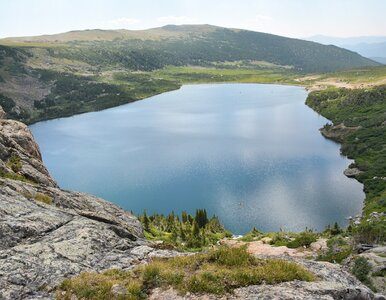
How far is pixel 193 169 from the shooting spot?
4331 inches

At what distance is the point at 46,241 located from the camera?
1936cm

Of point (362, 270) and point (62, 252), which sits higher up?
point (62, 252)

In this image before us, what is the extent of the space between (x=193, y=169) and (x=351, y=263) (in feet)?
253

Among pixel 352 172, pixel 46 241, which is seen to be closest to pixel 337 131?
pixel 352 172

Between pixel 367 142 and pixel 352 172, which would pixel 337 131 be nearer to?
pixel 367 142

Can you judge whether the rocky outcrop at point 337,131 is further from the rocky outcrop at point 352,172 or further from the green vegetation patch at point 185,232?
the green vegetation patch at point 185,232

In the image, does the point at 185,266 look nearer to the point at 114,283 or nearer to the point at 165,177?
the point at 114,283

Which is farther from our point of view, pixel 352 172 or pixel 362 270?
pixel 352 172

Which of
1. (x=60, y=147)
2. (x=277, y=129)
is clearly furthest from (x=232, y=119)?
(x=60, y=147)

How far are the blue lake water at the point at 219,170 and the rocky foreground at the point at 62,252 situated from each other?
52.8 m

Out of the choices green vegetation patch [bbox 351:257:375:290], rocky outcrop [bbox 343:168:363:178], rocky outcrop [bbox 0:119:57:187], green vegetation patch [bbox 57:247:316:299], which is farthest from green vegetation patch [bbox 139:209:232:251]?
rocky outcrop [bbox 343:168:363:178]

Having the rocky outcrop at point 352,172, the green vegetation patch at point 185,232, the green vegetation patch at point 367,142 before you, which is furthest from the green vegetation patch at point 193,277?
the rocky outcrop at point 352,172

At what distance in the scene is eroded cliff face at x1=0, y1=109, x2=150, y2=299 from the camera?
645 inches

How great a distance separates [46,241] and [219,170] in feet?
295
